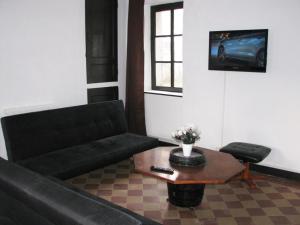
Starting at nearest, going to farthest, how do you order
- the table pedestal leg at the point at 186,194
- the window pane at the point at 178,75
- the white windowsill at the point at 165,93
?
the table pedestal leg at the point at 186,194, the white windowsill at the point at 165,93, the window pane at the point at 178,75

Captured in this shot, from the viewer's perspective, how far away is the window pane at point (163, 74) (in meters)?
5.06

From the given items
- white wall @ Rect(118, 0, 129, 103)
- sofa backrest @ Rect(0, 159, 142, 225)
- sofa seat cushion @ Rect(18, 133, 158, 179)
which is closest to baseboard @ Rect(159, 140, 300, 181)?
sofa seat cushion @ Rect(18, 133, 158, 179)

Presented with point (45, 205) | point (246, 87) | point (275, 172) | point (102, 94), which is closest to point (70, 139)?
point (102, 94)

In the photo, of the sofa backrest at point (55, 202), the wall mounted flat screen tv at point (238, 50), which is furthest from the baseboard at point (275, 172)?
the sofa backrest at point (55, 202)

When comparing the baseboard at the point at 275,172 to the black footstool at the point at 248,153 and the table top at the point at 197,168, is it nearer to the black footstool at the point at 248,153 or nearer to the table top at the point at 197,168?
the black footstool at the point at 248,153

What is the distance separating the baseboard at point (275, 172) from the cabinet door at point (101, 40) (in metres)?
2.41

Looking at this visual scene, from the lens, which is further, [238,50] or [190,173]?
[238,50]

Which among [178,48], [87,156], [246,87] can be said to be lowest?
[87,156]

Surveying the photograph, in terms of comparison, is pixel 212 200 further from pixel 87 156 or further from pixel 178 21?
pixel 178 21

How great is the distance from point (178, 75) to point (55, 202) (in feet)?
11.6

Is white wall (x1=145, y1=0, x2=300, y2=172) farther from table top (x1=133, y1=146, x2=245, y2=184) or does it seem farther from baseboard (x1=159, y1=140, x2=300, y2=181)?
table top (x1=133, y1=146, x2=245, y2=184)

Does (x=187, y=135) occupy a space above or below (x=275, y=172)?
above

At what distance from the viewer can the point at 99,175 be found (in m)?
3.99

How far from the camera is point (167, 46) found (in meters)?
4.99
